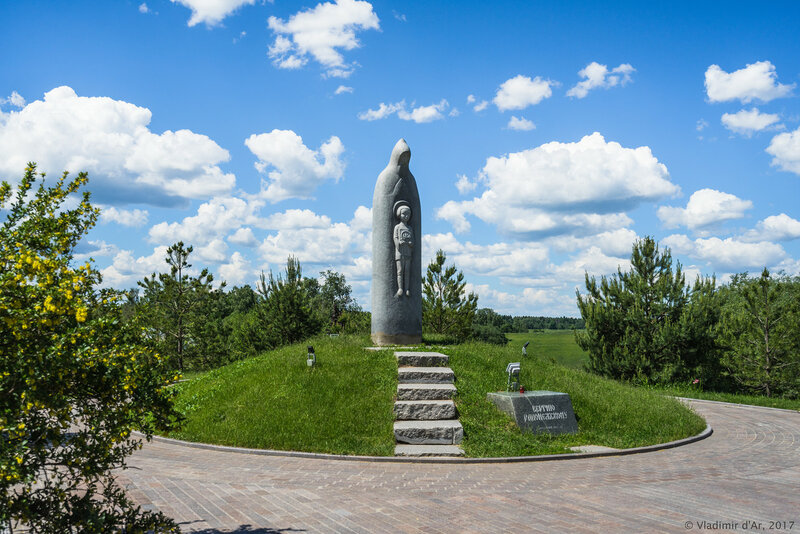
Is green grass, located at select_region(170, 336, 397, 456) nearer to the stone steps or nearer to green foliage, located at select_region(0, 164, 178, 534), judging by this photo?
the stone steps

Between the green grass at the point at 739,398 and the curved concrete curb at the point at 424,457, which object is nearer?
the curved concrete curb at the point at 424,457

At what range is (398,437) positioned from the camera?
1085 cm

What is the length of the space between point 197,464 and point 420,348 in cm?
714

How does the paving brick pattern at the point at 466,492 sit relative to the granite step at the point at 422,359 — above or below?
below

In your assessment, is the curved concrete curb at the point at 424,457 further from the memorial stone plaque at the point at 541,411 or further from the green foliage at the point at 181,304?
the green foliage at the point at 181,304

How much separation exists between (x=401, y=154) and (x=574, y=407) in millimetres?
8220

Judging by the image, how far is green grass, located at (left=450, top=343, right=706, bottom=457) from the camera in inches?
429

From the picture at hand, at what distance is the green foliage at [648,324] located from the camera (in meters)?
22.5

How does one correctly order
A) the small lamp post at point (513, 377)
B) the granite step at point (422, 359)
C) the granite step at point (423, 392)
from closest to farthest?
the granite step at point (423, 392) < the small lamp post at point (513, 377) < the granite step at point (422, 359)

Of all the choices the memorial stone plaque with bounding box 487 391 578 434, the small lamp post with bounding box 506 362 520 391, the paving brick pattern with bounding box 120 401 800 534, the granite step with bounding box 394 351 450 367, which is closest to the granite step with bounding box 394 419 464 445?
the paving brick pattern with bounding box 120 401 800 534

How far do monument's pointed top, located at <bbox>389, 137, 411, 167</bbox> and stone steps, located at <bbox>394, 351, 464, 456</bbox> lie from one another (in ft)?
18.4

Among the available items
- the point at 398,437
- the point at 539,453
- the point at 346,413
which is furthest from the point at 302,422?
the point at 539,453

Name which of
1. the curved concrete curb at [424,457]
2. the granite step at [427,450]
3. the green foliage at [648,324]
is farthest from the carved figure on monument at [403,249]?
the green foliage at [648,324]

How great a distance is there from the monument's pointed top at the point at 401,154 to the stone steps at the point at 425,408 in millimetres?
5614
